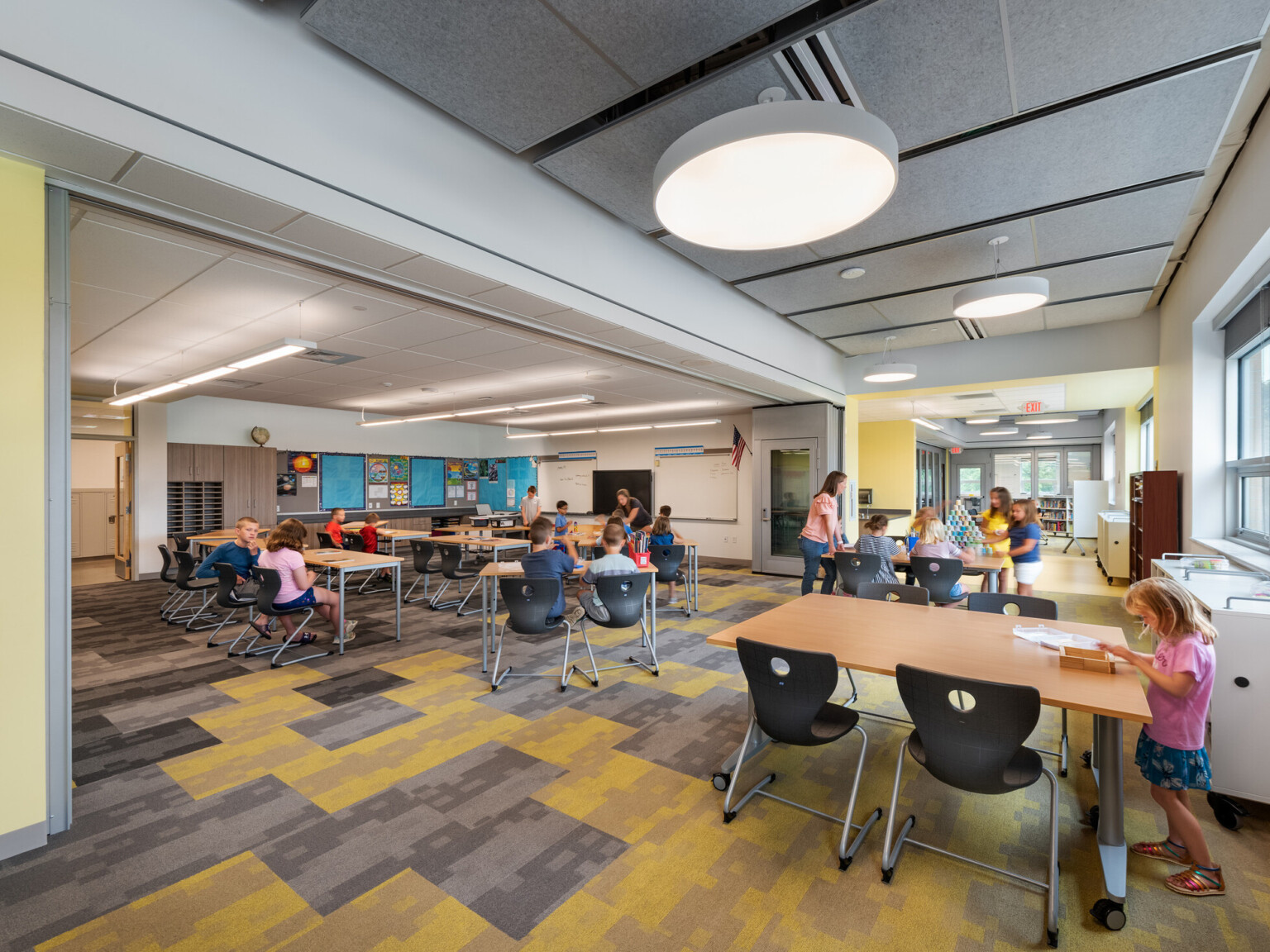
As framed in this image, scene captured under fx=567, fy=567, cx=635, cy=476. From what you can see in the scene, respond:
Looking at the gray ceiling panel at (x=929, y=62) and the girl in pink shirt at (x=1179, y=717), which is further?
the gray ceiling panel at (x=929, y=62)

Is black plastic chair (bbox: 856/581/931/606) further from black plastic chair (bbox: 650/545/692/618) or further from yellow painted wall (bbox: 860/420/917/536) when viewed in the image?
yellow painted wall (bbox: 860/420/917/536)

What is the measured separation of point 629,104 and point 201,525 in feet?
32.4

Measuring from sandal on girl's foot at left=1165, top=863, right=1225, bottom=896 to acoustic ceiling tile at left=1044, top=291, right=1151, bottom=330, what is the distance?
543 centimetres

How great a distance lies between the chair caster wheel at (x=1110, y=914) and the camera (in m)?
1.91

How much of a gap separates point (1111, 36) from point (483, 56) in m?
2.65

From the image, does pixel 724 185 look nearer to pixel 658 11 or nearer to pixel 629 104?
pixel 658 11

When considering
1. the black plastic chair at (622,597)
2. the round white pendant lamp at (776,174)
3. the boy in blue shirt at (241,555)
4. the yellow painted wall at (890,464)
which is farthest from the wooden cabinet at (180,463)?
the yellow painted wall at (890,464)

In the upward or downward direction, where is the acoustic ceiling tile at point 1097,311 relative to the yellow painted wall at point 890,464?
upward

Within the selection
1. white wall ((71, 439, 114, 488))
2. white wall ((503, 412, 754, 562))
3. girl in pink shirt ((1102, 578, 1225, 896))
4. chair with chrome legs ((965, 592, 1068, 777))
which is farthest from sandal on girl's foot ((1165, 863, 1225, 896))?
white wall ((71, 439, 114, 488))

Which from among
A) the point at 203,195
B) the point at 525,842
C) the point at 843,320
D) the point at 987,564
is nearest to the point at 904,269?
the point at 843,320

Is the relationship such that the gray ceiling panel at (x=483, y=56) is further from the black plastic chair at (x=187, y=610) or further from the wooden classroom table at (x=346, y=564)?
the black plastic chair at (x=187, y=610)

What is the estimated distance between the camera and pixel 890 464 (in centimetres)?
1304

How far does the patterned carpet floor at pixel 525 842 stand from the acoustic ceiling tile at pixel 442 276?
2.74m

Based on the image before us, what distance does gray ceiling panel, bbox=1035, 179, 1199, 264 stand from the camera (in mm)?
3723
